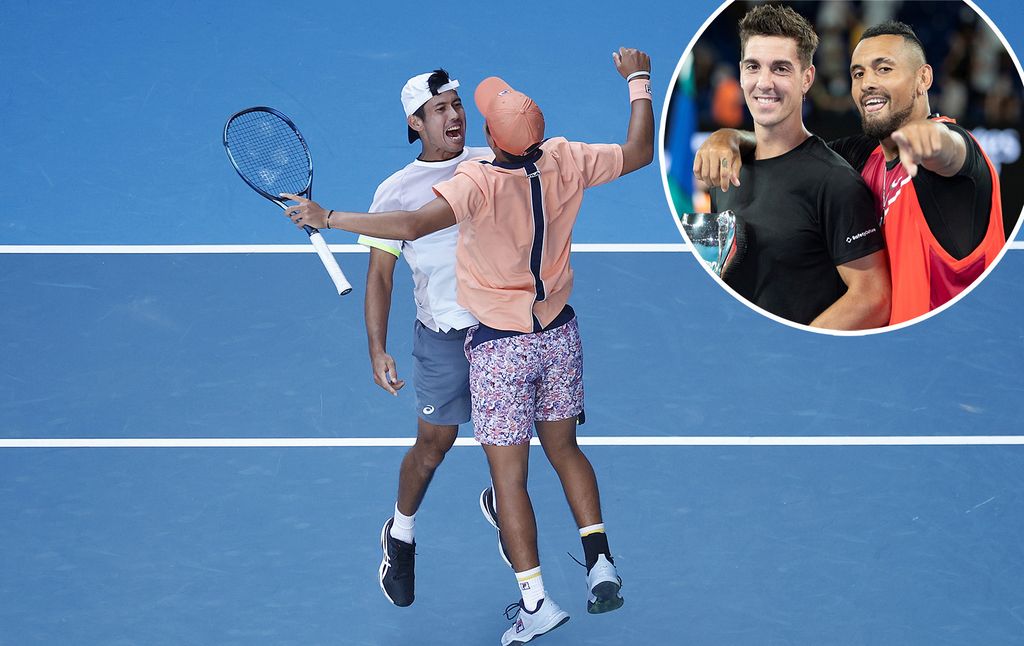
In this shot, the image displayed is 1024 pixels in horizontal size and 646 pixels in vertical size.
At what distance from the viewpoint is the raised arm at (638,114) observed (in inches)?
175

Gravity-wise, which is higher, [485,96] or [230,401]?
[485,96]

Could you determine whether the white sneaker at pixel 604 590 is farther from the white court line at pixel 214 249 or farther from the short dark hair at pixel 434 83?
the white court line at pixel 214 249

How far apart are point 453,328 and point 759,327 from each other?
2375mm

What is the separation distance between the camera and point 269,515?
5.64m

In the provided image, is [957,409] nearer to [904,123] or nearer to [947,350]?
[947,350]

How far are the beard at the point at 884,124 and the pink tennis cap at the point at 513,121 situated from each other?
5.09 feet

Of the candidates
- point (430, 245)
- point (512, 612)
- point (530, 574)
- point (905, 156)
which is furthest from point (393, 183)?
point (905, 156)

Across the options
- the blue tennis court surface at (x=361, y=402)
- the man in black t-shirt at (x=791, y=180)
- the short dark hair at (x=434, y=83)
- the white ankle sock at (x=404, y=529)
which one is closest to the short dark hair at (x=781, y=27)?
the man in black t-shirt at (x=791, y=180)

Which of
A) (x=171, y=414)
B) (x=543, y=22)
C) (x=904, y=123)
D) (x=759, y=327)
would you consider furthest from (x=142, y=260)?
(x=904, y=123)

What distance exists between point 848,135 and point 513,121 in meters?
1.60

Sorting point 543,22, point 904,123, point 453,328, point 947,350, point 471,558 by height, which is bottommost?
point 471,558

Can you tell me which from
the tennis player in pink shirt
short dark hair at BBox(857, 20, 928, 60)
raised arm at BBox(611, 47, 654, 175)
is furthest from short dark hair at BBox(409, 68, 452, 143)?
short dark hair at BBox(857, 20, 928, 60)

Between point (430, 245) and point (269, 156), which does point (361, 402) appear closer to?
point (269, 156)

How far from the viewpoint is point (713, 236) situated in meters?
5.65
